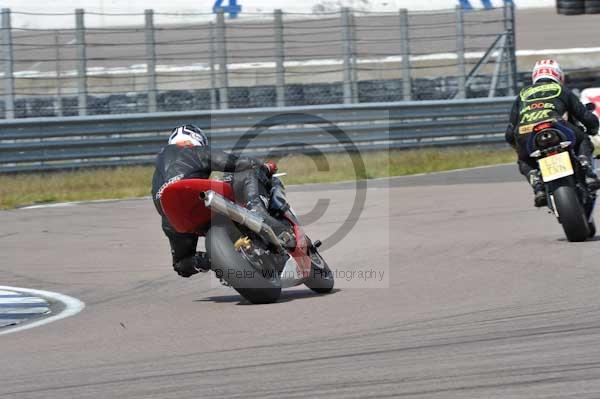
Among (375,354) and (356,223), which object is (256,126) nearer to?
(356,223)

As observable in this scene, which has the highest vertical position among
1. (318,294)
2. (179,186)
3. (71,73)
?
(71,73)

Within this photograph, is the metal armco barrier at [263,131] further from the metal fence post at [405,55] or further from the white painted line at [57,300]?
the white painted line at [57,300]

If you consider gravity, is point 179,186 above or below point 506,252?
above

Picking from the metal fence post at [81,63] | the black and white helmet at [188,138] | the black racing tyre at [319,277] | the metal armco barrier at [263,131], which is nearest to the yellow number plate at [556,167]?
the black racing tyre at [319,277]

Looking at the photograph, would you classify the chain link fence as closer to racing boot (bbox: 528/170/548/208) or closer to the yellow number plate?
racing boot (bbox: 528/170/548/208)

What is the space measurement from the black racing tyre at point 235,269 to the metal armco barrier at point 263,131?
900 cm

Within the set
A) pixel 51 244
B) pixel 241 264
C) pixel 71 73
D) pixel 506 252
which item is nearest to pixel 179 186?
pixel 241 264

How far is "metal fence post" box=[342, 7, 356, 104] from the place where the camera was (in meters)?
18.4

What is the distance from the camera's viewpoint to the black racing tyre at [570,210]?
29.7 ft

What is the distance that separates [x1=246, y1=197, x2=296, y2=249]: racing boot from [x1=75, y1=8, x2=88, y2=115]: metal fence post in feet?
31.4

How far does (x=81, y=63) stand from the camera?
654 inches

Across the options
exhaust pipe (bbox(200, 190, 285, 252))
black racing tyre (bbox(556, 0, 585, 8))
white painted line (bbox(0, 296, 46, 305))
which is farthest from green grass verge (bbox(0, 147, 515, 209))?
A: black racing tyre (bbox(556, 0, 585, 8))

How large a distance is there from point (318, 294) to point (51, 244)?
14.0ft

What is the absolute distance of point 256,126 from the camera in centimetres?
1727
